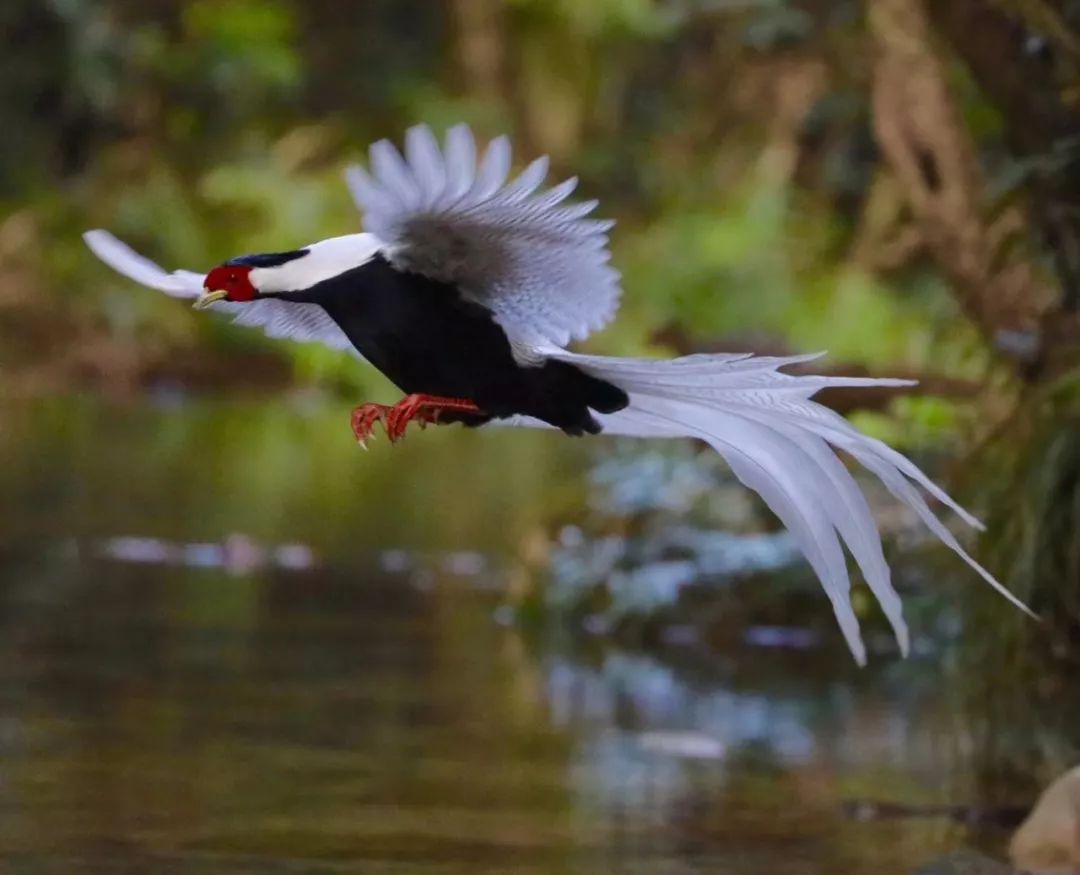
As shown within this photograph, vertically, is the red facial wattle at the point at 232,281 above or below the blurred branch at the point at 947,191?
below

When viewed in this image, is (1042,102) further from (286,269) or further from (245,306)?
(286,269)

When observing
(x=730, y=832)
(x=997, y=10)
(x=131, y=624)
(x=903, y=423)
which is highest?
(x=997, y=10)

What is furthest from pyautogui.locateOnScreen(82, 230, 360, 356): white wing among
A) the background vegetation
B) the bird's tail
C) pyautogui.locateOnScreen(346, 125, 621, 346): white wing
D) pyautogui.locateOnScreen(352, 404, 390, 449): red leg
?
the background vegetation

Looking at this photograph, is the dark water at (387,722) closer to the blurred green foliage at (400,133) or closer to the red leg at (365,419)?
the red leg at (365,419)

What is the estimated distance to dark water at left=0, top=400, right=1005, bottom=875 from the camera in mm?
2834

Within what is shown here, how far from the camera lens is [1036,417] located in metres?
3.28

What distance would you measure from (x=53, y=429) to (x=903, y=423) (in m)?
4.76

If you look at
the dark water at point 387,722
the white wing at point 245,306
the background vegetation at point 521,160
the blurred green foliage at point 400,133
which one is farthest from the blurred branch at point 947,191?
the blurred green foliage at point 400,133

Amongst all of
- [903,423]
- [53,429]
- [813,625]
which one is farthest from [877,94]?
[53,429]

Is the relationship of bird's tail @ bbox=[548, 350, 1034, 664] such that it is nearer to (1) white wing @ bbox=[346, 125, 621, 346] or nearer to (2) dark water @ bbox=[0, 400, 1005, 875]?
(1) white wing @ bbox=[346, 125, 621, 346]

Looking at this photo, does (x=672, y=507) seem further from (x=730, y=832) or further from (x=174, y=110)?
(x=174, y=110)

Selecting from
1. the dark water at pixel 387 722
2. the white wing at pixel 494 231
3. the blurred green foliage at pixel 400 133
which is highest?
the blurred green foliage at pixel 400 133

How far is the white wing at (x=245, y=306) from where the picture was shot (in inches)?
77.2

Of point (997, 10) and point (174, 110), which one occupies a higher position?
point (174, 110)
